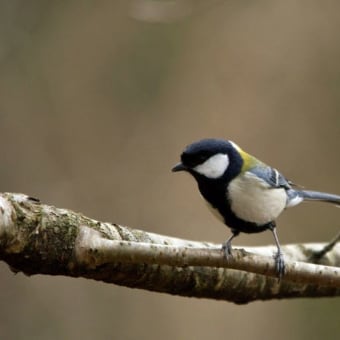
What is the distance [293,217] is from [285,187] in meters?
2.10

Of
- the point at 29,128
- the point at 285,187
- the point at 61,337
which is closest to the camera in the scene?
the point at 285,187

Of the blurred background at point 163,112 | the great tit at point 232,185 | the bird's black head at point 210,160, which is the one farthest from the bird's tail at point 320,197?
the blurred background at point 163,112

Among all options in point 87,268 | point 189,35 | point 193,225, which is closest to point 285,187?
point 87,268

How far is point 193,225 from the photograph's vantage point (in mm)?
4551

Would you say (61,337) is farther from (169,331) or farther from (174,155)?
(174,155)

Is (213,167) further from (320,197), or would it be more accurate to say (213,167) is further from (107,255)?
(107,255)

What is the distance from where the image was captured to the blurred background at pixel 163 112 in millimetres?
4465

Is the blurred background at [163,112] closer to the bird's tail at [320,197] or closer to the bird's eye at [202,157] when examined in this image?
the bird's tail at [320,197]

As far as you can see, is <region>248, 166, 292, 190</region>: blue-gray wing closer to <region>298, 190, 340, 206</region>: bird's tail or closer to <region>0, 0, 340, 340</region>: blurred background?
<region>298, 190, 340, 206</region>: bird's tail

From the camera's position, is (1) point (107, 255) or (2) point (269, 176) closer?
(1) point (107, 255)

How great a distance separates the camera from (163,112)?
184 inches

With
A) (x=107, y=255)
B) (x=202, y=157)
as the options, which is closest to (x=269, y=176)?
(x=202, y=157)

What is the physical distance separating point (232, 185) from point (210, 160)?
12cm

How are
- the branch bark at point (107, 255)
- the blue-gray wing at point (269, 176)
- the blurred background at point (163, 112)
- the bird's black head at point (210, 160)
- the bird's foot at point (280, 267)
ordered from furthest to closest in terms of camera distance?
the blurred background at point (163, 112)
the blue-gray wing at point (269, 176)
the bird's black head at point (210, 160)
the bird's foot at point (280, 267)
the branch bark at point (107, 255)
